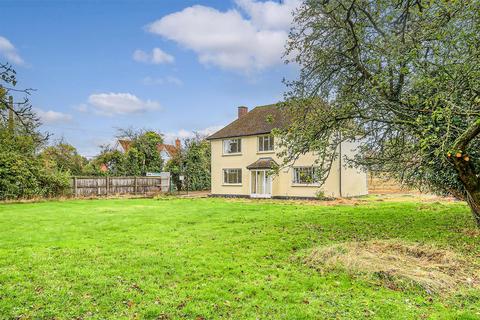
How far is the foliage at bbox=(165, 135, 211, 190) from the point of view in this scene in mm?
35000

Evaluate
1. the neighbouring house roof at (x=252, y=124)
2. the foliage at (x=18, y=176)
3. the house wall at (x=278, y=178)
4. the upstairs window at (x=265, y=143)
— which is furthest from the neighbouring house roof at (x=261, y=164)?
the foliage at (x=18, y=176)

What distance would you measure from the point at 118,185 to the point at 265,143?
1287 centimetres

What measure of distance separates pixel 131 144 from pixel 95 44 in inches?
933

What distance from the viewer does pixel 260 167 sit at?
26.8 metres

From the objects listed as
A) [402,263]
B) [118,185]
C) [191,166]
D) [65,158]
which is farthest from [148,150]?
[402,263]

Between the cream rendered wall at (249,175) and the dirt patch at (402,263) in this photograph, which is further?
the cream rendered wall at (249,175)

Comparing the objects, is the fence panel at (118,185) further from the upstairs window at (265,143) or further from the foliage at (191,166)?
the upstairs window at (265,143)

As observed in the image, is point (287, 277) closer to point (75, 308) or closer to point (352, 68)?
point (75, 308)

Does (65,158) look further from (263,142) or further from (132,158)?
(263,142)

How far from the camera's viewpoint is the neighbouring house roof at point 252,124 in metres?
27.6

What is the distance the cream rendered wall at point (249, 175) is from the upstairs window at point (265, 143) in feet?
1.03

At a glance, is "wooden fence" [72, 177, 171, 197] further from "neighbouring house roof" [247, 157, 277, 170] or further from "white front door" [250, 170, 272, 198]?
"neighbouring house roof" [247, 157, 277, 170]

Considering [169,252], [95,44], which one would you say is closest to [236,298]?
[169,252]

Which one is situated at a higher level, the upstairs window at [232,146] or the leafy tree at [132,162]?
the upstairs window at [232,146]
